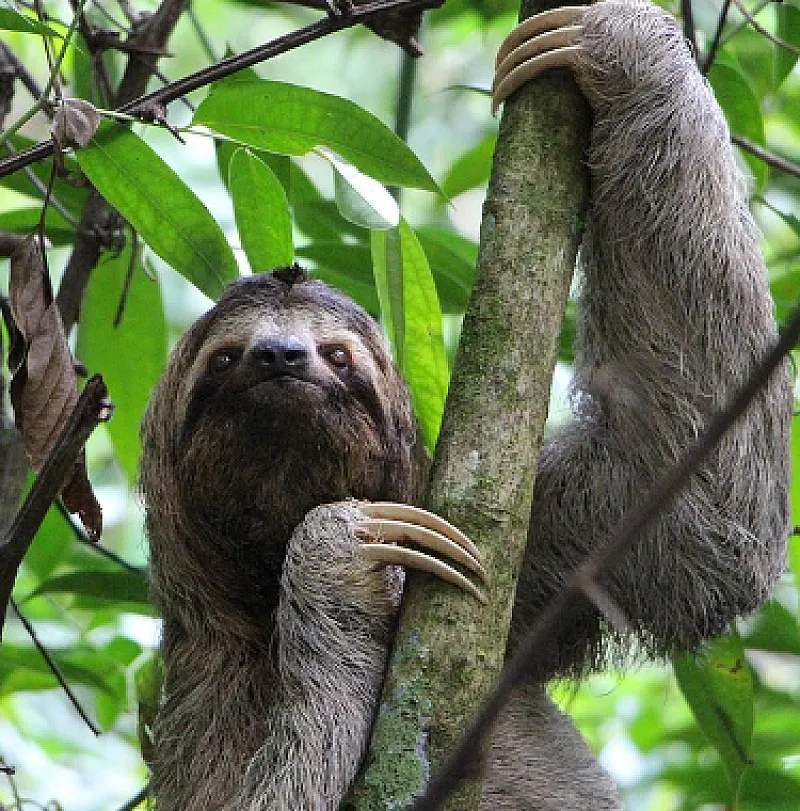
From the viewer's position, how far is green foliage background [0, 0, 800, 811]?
4.97 m

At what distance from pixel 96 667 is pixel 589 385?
284 centimetres

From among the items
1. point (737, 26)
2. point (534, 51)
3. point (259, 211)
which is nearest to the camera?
point (534, 51)

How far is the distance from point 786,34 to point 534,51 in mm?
1908

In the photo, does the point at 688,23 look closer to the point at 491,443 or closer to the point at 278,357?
the point at 278,357

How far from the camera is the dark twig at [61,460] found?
350 cm

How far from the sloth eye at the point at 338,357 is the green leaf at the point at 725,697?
6.48ft

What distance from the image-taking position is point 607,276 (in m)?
5.50

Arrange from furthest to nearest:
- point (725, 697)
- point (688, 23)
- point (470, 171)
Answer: point (470, 171), point (688, 23), point (725, 697)

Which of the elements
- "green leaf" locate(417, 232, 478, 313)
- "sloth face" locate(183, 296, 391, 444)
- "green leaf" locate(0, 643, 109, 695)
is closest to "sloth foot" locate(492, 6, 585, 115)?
"sloth face" locate(183, 296, 391, 444)

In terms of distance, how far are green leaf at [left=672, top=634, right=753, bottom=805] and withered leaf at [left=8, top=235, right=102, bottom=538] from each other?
281cm

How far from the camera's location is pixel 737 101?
658 cm

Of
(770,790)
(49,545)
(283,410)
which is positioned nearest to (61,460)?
(283,410)

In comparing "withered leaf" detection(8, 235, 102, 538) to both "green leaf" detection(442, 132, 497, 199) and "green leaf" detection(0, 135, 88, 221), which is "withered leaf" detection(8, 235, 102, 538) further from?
"green leaf" detection(442, 132, 497, 199)

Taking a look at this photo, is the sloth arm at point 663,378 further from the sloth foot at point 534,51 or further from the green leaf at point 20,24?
the green leaf at point 20,24
